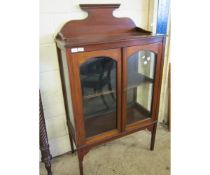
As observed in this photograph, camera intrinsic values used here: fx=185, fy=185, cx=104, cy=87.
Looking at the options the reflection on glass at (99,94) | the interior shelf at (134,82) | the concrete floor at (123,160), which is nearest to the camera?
the reflection on glass at (99,94)

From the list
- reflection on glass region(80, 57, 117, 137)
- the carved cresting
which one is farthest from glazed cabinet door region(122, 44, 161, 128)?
the carved cresting

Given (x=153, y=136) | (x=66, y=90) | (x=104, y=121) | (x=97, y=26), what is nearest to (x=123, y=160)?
(x=153, y=136)

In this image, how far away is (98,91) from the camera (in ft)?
5.06

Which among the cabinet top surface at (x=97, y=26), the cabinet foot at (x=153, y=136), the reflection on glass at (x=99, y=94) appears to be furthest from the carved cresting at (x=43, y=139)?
the cabinet foot at (x=153, y=136)

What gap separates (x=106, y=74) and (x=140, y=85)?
370 millimetres

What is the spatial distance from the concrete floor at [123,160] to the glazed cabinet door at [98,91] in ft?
1.34

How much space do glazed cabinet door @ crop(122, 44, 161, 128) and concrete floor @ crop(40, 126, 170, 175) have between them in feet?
1.33

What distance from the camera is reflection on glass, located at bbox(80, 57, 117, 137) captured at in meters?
1.40

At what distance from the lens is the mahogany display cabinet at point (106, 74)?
1.29m

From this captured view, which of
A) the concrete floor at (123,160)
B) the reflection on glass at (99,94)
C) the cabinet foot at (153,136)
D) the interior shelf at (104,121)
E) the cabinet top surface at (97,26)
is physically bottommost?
the concrete floor at (123,160)

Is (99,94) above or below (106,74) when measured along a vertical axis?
below

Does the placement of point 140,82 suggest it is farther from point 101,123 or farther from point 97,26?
point 97,26

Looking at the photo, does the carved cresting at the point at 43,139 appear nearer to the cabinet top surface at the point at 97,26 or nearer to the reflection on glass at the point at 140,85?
the cabinet top surface at the point at 97,26
